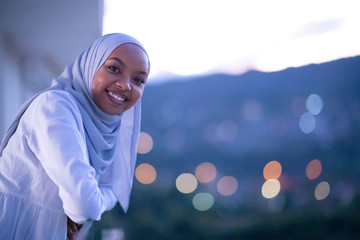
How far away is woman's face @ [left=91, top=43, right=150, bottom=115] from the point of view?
2.55 feet

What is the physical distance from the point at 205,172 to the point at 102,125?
7648 millimetres

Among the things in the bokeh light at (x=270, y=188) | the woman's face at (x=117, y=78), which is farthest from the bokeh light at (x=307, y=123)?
the woman's face at (x=117, y=78)

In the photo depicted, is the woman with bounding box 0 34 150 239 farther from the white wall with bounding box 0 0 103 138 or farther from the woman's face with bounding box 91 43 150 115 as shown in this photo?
the white wall with bounding box 0 0 103 138

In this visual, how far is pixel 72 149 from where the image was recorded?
0.56 m

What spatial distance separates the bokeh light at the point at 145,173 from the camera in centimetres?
692

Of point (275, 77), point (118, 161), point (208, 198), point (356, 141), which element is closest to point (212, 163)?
point (208, 198)

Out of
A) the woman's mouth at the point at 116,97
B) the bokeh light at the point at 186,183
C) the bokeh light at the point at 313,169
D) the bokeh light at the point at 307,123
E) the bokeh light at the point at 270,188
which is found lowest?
the bokeh light at the point at 186,183

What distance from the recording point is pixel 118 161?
3.12 ft

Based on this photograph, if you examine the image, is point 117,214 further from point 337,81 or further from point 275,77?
point 337,81

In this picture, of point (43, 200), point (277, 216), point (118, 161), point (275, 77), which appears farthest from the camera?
point (275, 77)

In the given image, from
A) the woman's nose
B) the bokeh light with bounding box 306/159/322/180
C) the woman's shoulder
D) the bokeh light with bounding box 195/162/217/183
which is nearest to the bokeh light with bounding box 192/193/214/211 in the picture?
the bokeh light with bounding box 195/162/217/183

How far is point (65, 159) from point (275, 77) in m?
7.42

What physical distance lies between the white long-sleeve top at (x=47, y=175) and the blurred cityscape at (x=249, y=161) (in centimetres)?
580

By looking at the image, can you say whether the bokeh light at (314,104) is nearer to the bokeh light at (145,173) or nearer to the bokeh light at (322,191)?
the bokeh light at (322,191)
